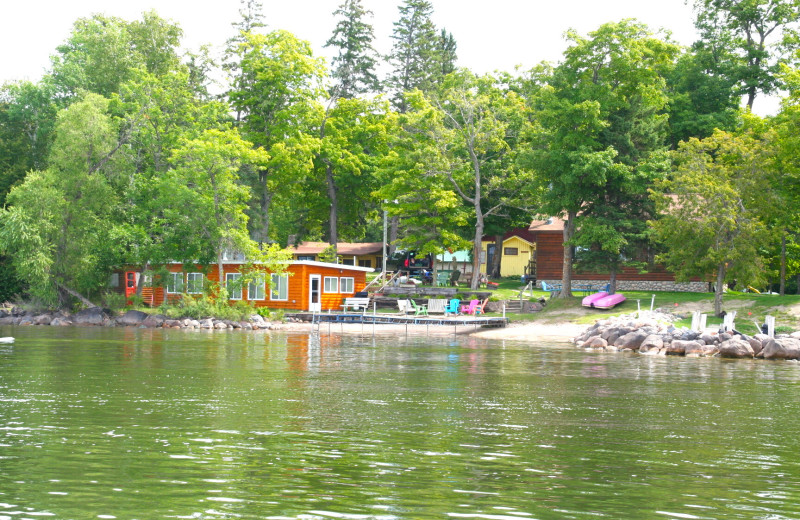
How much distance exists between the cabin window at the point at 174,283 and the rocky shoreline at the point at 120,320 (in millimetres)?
3158

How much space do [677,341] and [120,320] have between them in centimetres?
2871

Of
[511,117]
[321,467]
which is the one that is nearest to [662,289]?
[511,117]

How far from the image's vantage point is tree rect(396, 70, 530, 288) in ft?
157

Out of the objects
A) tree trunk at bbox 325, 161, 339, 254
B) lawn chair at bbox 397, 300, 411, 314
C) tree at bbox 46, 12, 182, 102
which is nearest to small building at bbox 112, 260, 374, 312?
lawn chair at bbox 397, 300, 411, 314

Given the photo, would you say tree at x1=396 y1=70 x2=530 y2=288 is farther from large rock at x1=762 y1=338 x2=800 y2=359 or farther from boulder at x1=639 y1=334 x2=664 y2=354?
large rock at x1=762 y1=338 x2=800 y2=359

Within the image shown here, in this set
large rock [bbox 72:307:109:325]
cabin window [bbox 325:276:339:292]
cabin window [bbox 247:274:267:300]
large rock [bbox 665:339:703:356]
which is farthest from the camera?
cabin window [bbox 325:276:339:292]

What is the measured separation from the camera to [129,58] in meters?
52.8

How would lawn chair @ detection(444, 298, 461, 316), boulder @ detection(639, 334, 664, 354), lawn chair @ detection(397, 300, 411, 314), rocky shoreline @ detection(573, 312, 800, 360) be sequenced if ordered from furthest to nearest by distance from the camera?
lawn chair @ detection(444, 298, 461, 316), lawn chair @ detection(397, 300, 411, 314), boulder @ detection(639, 334, 664, 354), rocky shoreline @ detection(573, 312, 800, 360)

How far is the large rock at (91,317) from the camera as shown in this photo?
41.8 meters

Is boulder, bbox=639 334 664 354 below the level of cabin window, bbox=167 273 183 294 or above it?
below

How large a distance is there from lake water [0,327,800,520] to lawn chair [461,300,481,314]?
18254mm

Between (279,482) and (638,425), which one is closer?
(279,482)

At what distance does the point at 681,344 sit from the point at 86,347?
2194cm

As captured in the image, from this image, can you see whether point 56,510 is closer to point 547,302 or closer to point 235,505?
point 235,505
